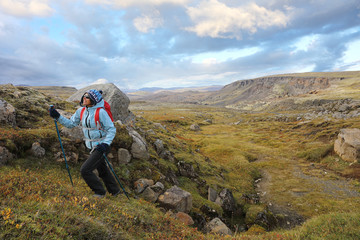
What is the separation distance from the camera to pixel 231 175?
21453 mm

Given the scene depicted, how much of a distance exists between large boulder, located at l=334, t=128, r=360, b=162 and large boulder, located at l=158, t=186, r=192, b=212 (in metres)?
24.7

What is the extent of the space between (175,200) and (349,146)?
26.2 metres

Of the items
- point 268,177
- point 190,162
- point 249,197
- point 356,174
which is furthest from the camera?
point 268,177

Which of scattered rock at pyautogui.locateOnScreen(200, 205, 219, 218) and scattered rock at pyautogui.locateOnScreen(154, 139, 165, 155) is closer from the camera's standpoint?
scattered rock at pyautogui.locateOnScreen(200, 205, 219, 218)

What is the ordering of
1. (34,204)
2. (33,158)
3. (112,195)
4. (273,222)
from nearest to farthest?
(34,204) → (112,195) → (33,158) → (273,222)

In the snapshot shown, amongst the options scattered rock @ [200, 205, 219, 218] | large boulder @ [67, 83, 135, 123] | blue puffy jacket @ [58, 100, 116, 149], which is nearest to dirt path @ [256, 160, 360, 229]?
scattered rock @ [200, 205, 219, 218]

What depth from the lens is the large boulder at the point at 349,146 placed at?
899 inches

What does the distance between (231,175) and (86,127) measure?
18452 mm

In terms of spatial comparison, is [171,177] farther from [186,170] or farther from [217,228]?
[217,228]

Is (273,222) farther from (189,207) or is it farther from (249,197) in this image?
(189,207)

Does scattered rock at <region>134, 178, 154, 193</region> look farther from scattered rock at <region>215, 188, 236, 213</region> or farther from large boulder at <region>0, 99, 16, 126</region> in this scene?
large boulder at <region>0, 99, 16, 126</region>

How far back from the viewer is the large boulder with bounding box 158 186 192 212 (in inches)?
401

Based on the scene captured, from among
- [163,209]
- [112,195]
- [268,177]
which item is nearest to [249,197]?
[268,177]

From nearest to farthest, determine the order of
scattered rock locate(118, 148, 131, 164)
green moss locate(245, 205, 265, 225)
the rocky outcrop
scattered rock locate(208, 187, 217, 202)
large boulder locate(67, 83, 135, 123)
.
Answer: scattered rock locate(118, 148, 131, 164) → green moss locate(245, 205, 265, 225) → scattered rock locate(208, 187, 217, 202) → the rocky outcrop → large boulder locate(67, 83, 135, 123)
